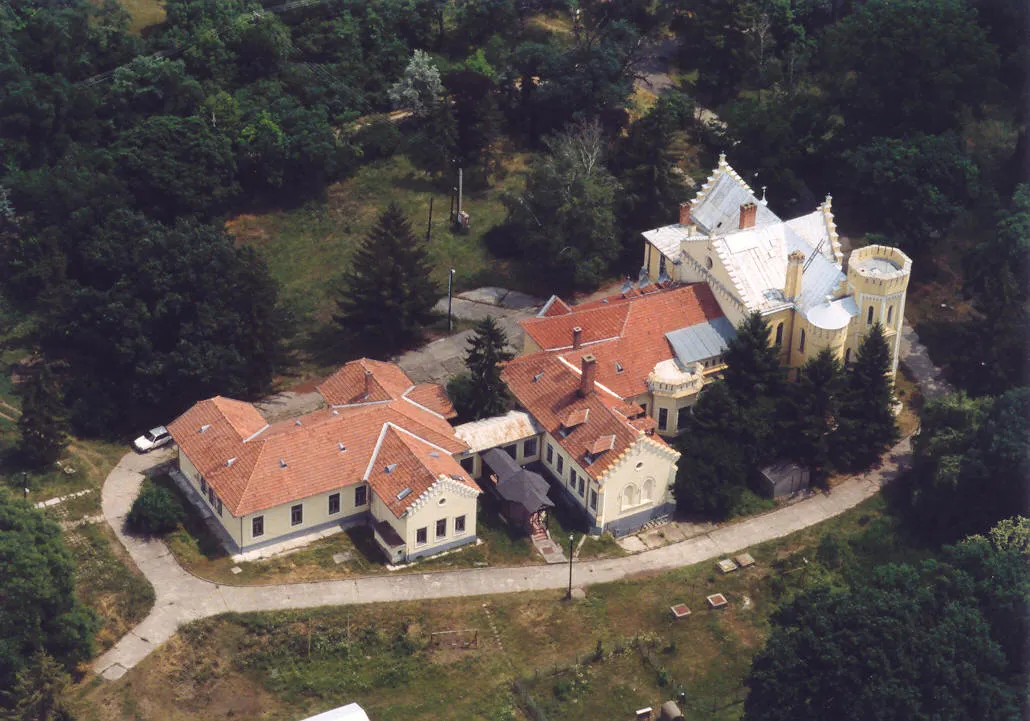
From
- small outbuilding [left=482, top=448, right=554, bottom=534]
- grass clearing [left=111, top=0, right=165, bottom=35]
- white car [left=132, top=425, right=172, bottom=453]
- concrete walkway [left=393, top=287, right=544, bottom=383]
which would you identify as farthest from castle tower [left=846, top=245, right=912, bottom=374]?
grass clearing [left=111, top=0, right=165, bottom=35]

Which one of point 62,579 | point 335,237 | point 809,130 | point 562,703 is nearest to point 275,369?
point 335,237

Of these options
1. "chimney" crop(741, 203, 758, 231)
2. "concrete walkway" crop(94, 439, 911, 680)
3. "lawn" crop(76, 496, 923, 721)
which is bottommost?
"lawn" crop(76, 496, 923, 721)

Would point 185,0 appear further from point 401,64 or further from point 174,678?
point 174,678

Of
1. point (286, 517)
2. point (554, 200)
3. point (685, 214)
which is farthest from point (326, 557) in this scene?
point (685, 214)

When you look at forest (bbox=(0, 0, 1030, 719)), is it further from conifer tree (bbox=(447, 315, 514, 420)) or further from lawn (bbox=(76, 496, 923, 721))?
conifer tree (bbox=(447, 315, 514, 420))

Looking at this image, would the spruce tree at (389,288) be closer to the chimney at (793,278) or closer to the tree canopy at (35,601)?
the chimney at (793,278)

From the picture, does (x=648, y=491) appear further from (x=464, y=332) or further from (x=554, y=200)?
(x=554, y=200)
